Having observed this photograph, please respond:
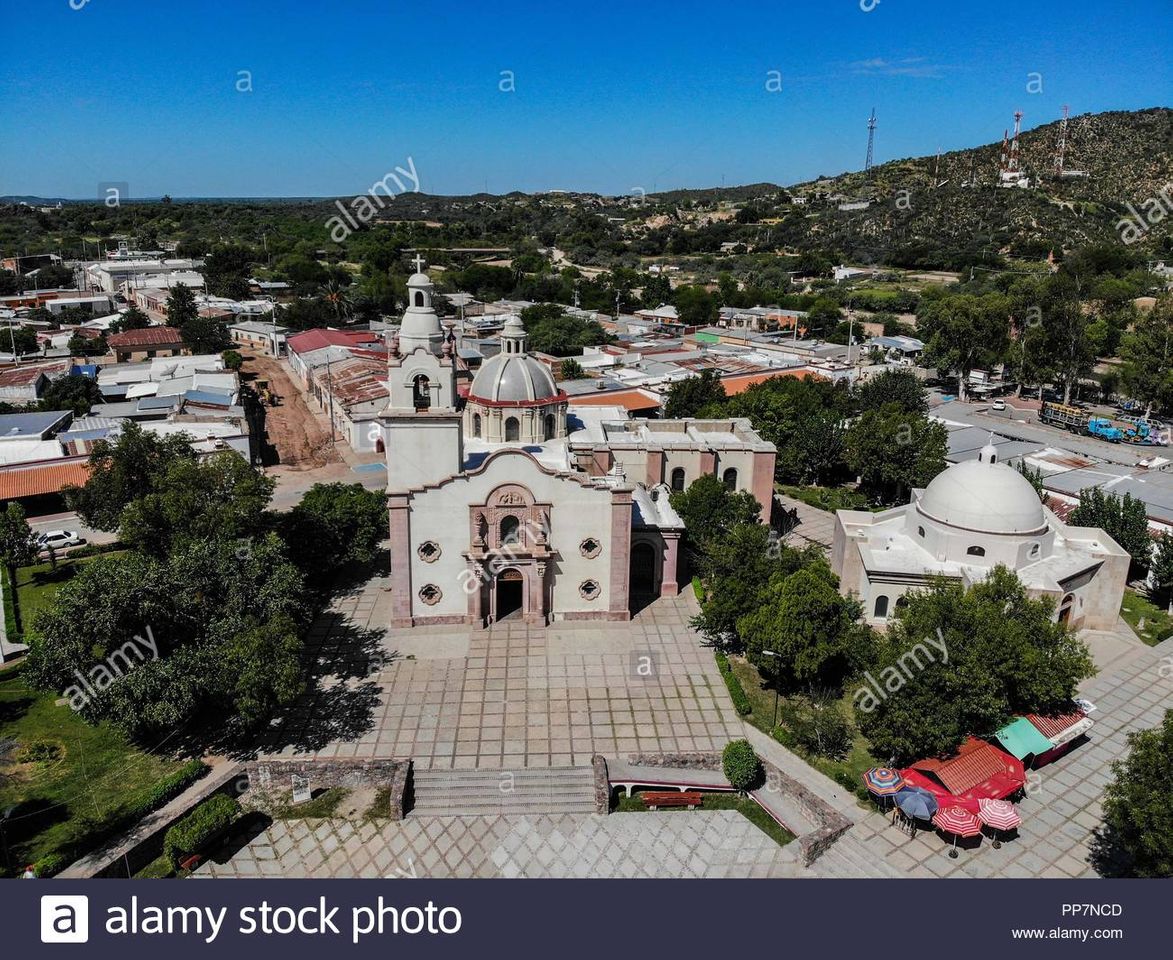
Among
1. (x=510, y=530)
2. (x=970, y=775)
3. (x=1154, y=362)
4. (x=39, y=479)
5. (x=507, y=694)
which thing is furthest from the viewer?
(x=1154, y=362)

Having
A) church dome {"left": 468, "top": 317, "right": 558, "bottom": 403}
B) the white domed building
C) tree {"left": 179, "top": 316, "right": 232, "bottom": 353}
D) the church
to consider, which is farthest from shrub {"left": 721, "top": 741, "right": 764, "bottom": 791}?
tree {"left": 179, "top": 316, "right": 232, "bottom": 353}

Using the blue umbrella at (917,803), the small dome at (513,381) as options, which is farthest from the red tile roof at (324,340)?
the blue umbrella at (917,803)

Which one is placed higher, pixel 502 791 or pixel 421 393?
pixel 421 393

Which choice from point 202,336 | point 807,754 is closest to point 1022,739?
point 807,754

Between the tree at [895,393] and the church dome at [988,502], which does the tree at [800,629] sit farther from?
the tree at [895,393]

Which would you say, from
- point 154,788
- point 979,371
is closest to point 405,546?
point 154,788

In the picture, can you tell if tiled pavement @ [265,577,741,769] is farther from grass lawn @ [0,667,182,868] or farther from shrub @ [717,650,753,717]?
grass lawn @ [0,667,182,868]
